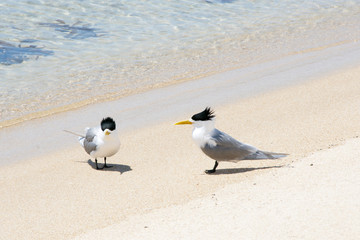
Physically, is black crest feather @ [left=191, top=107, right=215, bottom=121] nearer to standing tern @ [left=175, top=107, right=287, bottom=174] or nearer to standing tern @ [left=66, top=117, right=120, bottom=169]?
standing tern @ [left=175, top=107, right=287, bottom=174]

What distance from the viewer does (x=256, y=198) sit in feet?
13.7

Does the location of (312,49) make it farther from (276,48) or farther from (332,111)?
(332,111)

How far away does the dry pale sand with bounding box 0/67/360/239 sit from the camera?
391 cm

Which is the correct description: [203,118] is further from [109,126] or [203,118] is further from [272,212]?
[272,212]

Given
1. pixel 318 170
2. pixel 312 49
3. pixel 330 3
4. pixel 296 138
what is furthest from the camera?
pixel 330 3

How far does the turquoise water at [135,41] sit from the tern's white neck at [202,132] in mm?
3233

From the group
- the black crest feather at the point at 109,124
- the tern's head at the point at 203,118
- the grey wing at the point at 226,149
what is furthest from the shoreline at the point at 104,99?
the grey wing at the point at 226,149

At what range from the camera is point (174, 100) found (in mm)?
8086

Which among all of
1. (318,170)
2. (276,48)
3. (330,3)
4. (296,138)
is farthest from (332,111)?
(330,3)

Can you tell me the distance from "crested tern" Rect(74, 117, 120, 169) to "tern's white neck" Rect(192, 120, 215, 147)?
799 millimetres

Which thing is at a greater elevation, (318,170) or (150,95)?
(318,170)

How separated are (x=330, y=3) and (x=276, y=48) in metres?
4.62

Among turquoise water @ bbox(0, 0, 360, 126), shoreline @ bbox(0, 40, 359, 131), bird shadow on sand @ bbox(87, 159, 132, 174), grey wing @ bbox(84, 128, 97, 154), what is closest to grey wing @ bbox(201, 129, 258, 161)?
bird shadow on sand @ bbox(87, 159, 132, 174)

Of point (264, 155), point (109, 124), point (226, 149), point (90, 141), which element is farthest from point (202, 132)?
point (90, 141)
